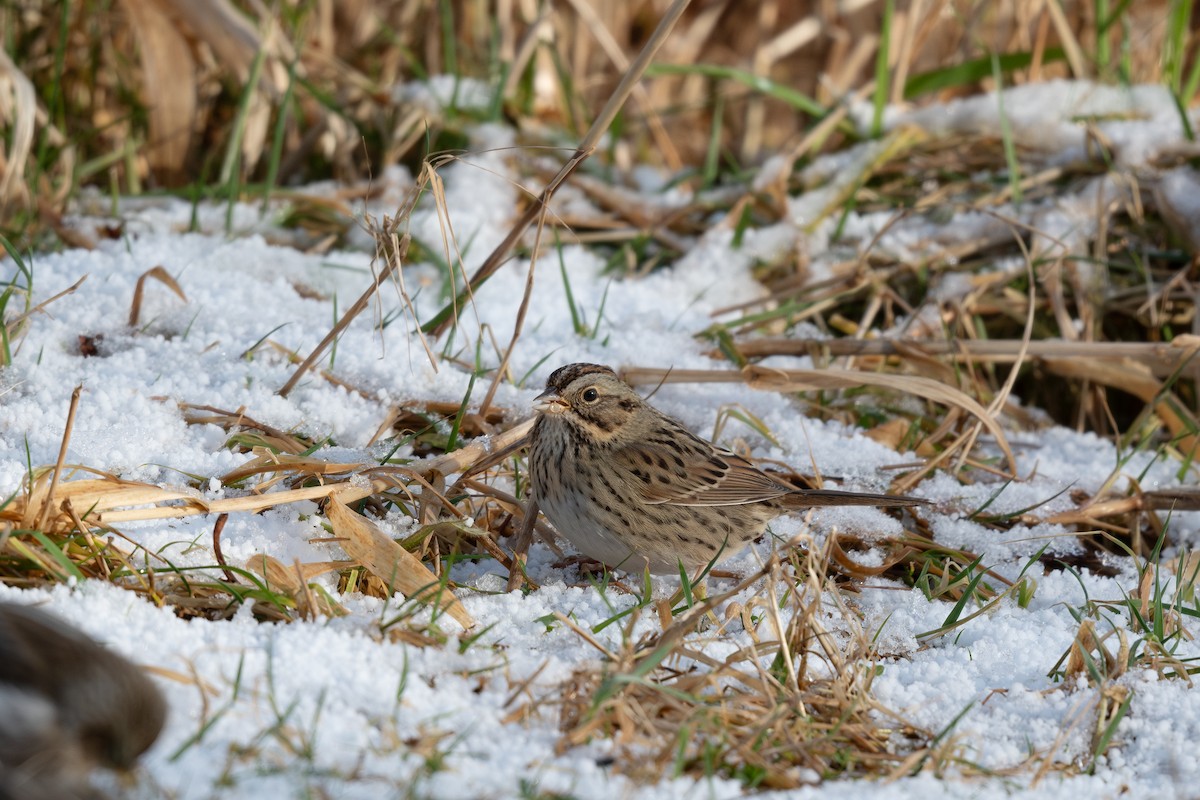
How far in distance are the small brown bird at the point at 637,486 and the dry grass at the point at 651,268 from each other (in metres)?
0.19

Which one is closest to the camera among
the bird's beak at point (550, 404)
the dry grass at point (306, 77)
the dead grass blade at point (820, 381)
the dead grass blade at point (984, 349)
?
the bird's beak at point (550, 404)

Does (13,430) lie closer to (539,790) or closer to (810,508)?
(539,790)

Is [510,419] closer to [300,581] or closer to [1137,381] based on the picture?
[300,581]

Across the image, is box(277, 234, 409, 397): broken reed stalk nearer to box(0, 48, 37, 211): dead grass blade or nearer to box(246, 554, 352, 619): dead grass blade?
box(246, 554, 352, 619): dead grass blade

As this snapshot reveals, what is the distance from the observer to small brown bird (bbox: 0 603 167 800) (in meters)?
2.16

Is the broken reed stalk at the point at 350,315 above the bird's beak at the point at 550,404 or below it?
above

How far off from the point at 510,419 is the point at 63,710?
2.36 meters

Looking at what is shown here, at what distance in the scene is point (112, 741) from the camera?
7.39ft

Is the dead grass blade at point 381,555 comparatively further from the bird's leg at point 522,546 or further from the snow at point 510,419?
the bird's leg at point 522,546

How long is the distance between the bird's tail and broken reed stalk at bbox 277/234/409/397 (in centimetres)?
147

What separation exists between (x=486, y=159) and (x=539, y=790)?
4.46 meters

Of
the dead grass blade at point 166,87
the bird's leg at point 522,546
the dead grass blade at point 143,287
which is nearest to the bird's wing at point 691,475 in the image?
the bird's leg at point 522,546

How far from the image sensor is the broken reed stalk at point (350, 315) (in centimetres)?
373

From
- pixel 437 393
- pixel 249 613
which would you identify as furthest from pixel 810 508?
pixel 249 613
